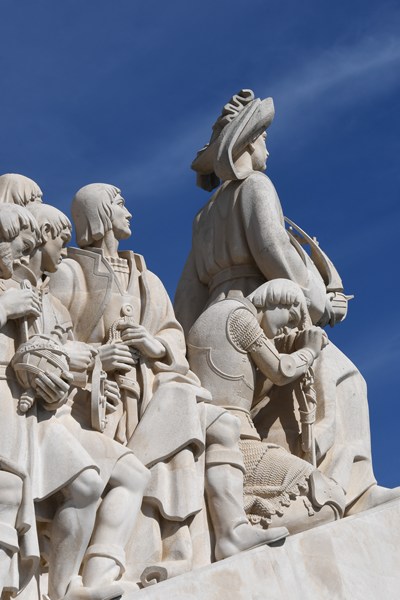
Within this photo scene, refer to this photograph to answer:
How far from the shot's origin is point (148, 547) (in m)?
10.0

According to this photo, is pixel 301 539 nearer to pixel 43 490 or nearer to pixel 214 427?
pixel 214 427

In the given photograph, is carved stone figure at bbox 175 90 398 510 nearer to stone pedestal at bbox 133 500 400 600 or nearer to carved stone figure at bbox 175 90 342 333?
carved stone figure at bbox 175 90 342 333

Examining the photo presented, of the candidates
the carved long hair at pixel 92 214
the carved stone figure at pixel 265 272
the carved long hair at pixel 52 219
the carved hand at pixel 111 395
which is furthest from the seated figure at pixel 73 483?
the carved stone figure at pixel 265 272

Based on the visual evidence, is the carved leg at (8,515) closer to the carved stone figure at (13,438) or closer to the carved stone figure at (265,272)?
the carved stone figure at (13,438)

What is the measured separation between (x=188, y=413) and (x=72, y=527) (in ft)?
3.74

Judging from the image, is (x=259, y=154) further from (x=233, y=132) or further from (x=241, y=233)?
(x=241, y=233)

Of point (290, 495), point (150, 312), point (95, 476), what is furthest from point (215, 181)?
point (95, 476)

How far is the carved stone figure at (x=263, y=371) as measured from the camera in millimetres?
10734

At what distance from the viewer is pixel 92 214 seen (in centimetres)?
1118

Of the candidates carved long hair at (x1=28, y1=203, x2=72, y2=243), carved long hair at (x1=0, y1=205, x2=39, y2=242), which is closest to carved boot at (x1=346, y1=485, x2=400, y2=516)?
carved long hair at (x1=28, y1=203, x2=72, y2=243)

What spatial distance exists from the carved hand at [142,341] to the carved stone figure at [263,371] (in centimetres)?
52

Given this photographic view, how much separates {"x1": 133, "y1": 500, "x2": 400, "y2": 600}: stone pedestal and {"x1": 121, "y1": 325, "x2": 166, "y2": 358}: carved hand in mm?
1364

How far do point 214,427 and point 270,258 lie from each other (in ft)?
5.32

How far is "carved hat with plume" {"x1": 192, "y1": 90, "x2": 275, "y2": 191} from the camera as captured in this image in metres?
12.1
